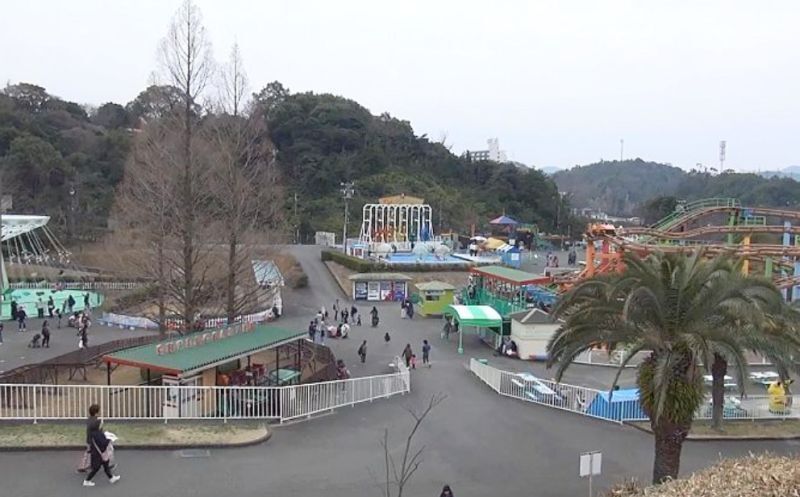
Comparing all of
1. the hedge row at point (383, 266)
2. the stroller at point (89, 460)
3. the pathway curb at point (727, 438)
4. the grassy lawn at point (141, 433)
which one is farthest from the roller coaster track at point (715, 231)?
the stroller at point (89, 460)

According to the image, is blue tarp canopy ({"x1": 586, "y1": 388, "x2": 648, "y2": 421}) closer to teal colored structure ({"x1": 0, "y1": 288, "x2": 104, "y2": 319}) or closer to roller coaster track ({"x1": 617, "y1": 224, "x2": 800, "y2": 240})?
roller coaster track ({"x1": 617, "y1": 224, "x2": 800, "y2": 240})

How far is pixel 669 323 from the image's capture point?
12.4 metres

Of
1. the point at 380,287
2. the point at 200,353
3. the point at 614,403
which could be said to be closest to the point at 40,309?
the point at 380,287

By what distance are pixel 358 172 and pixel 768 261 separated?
62961 mm

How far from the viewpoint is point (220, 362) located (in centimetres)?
1717

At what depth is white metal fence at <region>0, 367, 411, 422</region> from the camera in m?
15.6

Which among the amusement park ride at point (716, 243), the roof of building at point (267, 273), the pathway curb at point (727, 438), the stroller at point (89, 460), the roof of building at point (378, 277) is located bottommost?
the pathway curb at point (727, 438)

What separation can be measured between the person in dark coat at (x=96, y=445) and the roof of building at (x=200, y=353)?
3.80 metres

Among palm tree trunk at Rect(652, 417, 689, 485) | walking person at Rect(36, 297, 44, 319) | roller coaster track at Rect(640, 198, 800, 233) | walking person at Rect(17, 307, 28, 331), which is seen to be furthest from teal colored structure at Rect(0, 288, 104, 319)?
roller coaster track at Rect(640, 198, 800, 233)

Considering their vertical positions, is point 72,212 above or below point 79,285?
above

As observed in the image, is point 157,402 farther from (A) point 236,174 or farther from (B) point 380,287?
(B) point 380,287

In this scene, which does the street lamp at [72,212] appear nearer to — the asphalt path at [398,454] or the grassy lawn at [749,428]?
the asphalt path at [398,454]

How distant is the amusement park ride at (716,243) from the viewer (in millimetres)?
31219

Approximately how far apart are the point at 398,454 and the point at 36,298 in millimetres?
27857
